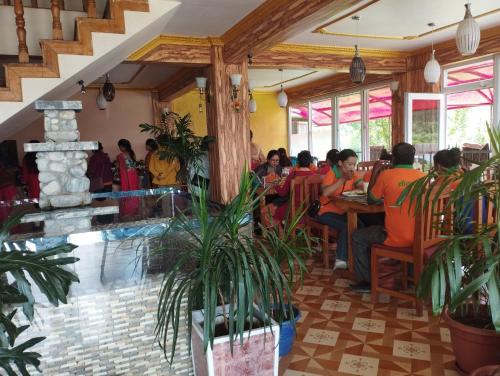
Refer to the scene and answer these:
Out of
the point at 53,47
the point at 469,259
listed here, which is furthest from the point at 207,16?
the point at 469,259

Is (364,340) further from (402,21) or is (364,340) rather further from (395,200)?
(402,21)

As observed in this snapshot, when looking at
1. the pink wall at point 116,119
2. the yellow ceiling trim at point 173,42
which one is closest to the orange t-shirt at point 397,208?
the yellow ceiling trim at point 173,42

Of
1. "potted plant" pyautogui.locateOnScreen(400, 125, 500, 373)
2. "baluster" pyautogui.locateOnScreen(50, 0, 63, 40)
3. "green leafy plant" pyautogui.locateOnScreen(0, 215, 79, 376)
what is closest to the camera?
"green leafy plant" pyautogui.locateOnScreen(0, 215, 79, 376)

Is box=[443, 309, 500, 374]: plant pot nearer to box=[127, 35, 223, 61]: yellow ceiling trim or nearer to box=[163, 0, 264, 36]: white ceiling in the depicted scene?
box=[163, 0, 264, 36]: white ceiling

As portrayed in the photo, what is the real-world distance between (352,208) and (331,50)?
3.69m

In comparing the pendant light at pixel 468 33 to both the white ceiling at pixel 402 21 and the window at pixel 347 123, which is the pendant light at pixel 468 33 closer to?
the white ceiling at pixel 402 21

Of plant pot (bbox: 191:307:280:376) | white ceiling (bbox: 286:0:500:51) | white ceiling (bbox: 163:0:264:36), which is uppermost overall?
white ceiling (bbox: 286:0:500:51)

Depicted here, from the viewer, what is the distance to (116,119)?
28.5ft

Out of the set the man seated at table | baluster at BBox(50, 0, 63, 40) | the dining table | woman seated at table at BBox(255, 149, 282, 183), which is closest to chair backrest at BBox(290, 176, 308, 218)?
the dining table

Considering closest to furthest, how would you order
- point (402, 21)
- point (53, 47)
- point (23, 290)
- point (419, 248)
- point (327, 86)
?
1. point (23, 290)
2. point (419, 248)
3. point (53, 47)
4. point (402, 21)
5. point (327, 86)

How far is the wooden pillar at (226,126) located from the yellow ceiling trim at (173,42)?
9 cm

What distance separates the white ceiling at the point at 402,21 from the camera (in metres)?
4.41

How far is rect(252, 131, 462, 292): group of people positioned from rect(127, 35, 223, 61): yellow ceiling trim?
6.71 feet

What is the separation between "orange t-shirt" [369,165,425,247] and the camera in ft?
8.99
